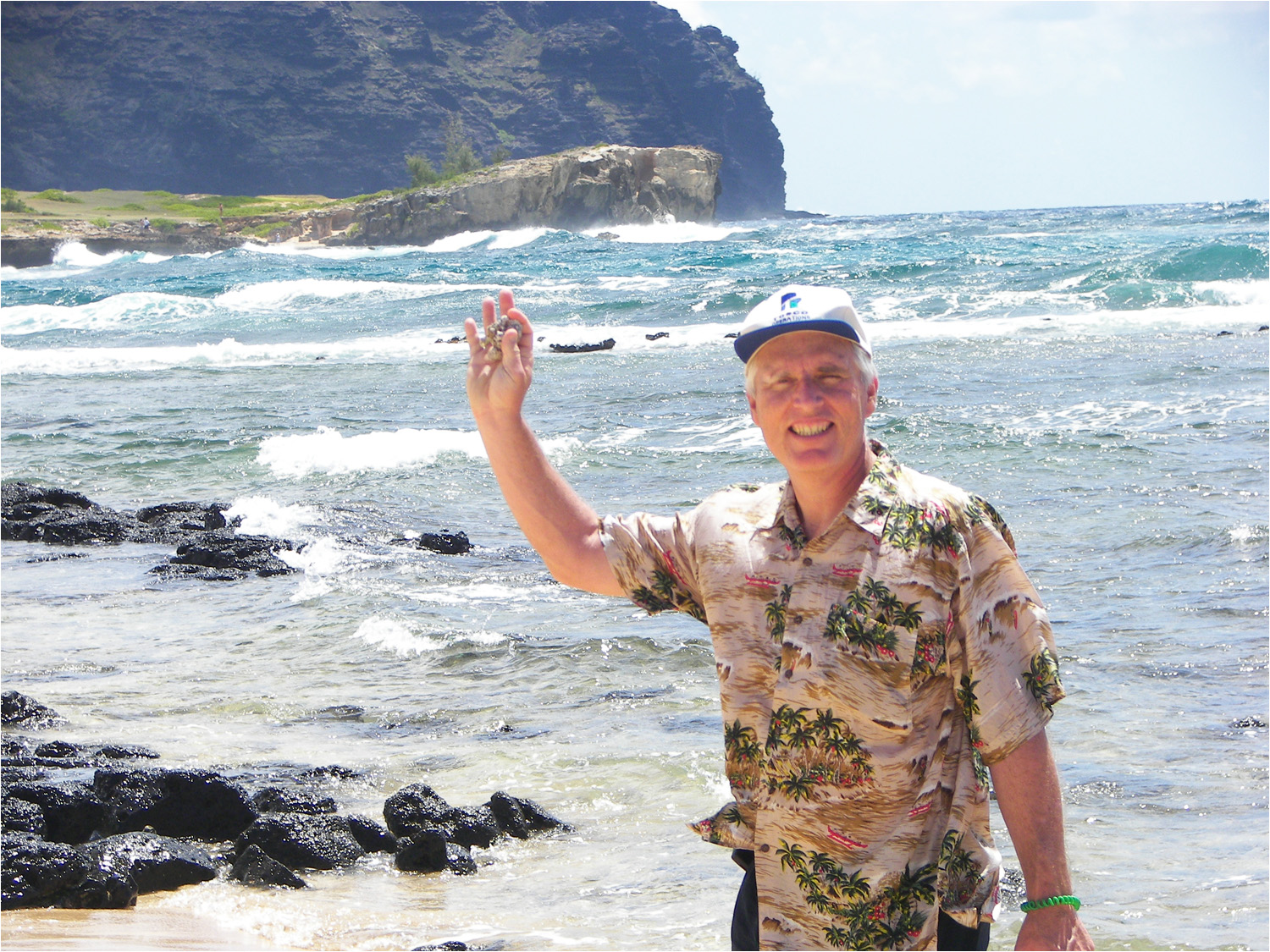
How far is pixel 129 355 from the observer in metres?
28.5

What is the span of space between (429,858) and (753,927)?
106 inches

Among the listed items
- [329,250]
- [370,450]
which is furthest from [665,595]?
[329,250]

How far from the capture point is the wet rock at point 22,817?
15.0 ft

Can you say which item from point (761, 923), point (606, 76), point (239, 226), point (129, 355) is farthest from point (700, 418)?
point (606, 76)

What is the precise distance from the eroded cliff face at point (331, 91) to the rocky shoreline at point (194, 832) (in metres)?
143

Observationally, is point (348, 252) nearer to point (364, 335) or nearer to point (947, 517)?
point (364, 335)

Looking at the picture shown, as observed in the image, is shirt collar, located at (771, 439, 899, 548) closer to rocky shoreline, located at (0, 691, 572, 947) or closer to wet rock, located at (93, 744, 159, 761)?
rocky shoreline, located at (0, 691, 572, 947)

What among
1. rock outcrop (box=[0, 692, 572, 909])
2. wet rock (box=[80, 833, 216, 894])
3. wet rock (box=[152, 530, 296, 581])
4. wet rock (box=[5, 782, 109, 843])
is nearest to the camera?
rock outcrop (box=[0, 692, 572, 909])

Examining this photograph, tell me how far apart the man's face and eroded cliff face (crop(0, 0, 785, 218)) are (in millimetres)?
146028

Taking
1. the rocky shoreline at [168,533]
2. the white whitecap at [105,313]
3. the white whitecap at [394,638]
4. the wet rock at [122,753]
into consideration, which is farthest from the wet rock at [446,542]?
the white whitecap at [105,313]

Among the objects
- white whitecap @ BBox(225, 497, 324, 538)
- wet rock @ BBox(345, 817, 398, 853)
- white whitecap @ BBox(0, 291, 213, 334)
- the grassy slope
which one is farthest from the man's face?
the grassy slope

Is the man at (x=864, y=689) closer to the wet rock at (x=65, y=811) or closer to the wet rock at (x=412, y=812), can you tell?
the wet rock at (x=412, y=812)

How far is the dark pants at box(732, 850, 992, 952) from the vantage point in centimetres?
206

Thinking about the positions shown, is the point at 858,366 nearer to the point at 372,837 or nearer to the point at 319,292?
the point at 372,837
